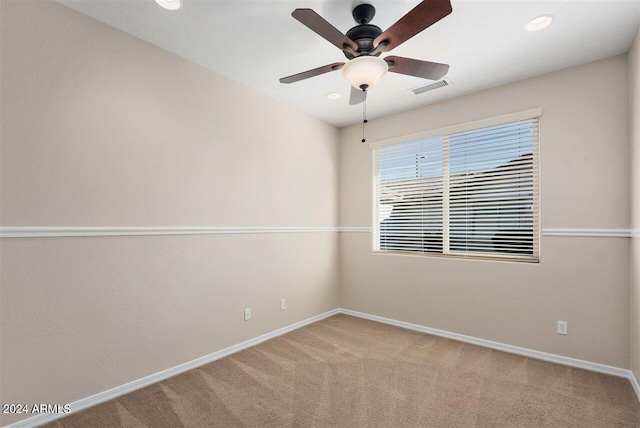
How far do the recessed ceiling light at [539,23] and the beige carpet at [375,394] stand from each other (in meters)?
2.62

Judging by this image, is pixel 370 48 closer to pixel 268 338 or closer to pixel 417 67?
pixel 417 67

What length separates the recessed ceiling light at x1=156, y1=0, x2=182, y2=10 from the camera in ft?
6.51

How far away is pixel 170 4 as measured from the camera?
202cm

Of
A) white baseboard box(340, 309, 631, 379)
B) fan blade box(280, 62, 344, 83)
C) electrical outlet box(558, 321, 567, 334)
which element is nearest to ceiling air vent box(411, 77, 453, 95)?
fan blade box(280, 62, 344, 83)

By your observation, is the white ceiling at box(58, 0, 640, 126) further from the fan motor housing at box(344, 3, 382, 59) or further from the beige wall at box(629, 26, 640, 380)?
the beige wall at box(629, 26, 640, 380)

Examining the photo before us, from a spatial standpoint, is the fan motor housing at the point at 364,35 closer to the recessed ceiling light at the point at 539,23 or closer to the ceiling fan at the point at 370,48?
the ceiling fan at the point at 370,48

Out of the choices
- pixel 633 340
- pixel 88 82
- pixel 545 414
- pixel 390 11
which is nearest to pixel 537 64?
pixel 390 11

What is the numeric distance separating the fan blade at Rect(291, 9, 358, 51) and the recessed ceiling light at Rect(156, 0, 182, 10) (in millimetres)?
942

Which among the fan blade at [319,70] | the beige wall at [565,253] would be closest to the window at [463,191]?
the beige wall at [565,253]

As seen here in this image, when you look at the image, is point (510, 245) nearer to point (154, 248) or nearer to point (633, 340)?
point (633, 340)

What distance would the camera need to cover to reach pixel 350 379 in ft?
8.20

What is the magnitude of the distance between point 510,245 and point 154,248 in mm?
3244

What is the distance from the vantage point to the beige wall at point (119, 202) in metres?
1.89

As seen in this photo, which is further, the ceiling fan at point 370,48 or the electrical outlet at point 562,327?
the electrical outlet at point 562,327
